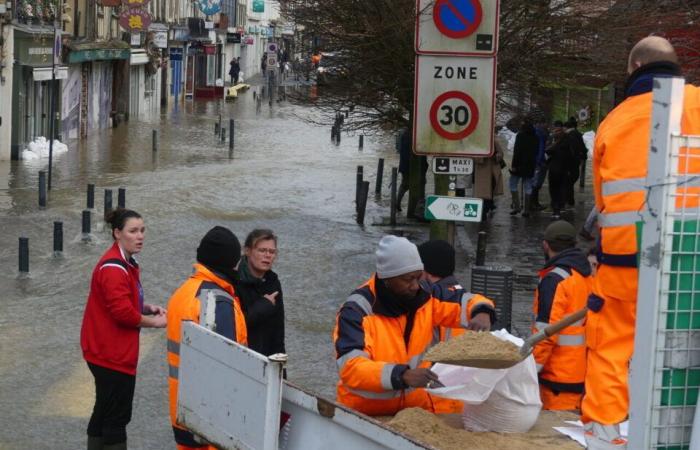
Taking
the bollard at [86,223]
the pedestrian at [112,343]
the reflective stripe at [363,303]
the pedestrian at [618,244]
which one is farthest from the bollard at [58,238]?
the pedestrian at [618,244]

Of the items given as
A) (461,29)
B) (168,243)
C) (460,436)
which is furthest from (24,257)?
(460,436)

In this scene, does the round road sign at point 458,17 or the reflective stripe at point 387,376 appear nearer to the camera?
the reflective stripe at point 387,376

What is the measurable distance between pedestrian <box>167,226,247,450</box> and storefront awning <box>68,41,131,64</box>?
104 ft

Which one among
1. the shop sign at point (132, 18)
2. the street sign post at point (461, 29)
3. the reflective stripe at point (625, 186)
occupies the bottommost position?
the reflective stripe at point (625, 186)

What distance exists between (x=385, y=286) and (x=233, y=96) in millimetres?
61442

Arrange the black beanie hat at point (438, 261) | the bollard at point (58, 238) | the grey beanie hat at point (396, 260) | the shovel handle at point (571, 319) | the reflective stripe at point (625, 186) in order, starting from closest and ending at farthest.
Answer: the reflective stripe at point (625, 186) < the shovel handle at point (571, 319) < the grey beanie hat at point (396, 260) < the black beanie hat at point (438, 261) < the bollard at point (58, 238)

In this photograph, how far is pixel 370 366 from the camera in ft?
18.6

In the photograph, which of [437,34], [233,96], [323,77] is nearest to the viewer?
[437,34]

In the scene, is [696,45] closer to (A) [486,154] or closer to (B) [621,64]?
(B) [621,64]

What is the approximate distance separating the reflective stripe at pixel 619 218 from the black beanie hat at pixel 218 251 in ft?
8.01

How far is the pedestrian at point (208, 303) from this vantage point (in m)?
6.20

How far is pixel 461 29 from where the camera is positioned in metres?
10.6

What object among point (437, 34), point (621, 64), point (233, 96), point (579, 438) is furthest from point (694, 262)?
point (233, 96)

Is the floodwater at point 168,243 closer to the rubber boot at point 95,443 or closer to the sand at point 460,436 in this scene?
the rubber boot at point 95,443
